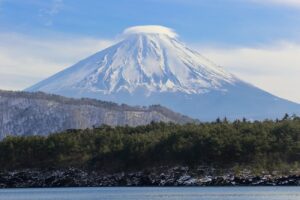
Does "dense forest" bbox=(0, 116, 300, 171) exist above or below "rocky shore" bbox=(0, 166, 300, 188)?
above

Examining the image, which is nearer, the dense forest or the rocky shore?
the rocky shore

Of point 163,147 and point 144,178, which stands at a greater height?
point 163,147

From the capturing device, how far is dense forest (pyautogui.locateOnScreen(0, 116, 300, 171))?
97938mm

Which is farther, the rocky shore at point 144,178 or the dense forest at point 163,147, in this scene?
the dense forest at point 163,147

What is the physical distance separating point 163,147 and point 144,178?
6693 mm

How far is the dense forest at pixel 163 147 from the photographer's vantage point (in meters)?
97.9

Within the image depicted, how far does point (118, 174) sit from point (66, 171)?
750 cm

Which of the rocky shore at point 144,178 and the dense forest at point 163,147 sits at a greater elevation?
the dense forest at point 163,147

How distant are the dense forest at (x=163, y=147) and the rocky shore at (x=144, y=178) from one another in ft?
5.77

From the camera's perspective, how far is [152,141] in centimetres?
10962

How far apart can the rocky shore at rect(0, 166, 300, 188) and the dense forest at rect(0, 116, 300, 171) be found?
1.76 m

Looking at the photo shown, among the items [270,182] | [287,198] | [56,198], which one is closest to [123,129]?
[270,182]

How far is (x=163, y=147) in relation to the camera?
10631 cm

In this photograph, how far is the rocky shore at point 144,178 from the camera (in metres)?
91.5
